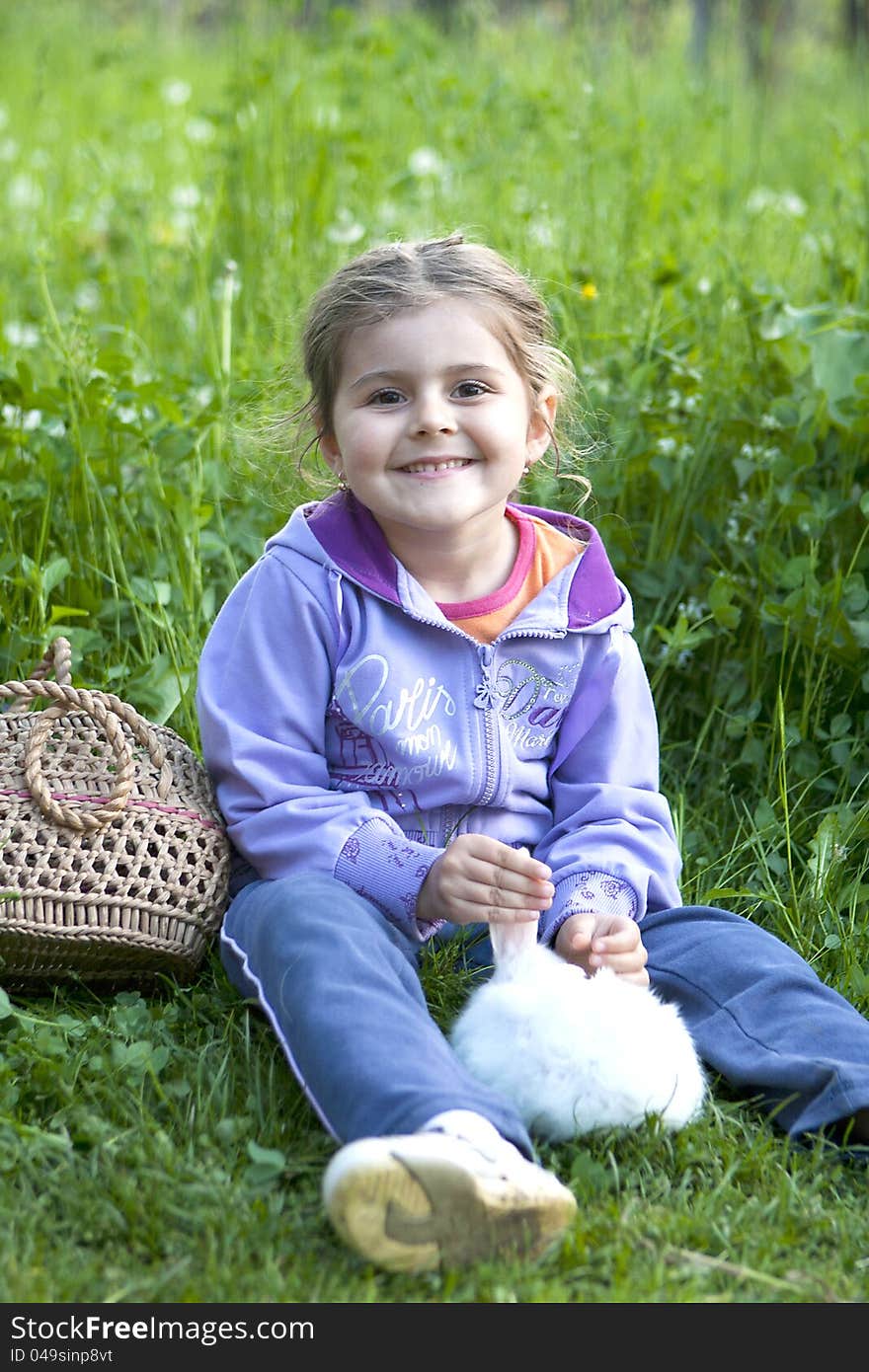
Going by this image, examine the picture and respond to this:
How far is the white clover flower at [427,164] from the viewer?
428 cm

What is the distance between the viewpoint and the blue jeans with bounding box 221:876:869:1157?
1.69 m

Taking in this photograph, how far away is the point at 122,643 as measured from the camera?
2871 millimetres

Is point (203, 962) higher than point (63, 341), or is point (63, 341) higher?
point (63, 341)

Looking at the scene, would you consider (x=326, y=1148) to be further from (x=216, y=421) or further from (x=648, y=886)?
(x=216, y=421)

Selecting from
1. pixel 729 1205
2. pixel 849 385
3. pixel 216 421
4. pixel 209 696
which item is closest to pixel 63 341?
pixel 216 421

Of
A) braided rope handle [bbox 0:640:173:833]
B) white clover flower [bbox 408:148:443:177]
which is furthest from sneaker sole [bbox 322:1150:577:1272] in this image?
white clover flower [bbox 408:148:443:177]

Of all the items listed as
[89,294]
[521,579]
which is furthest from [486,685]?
[89,294]

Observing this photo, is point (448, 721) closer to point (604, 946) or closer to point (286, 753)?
point (286, 753)

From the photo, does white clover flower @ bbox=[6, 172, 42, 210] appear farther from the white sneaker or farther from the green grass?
the white sneaker

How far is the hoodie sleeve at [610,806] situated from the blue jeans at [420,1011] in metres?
0.10

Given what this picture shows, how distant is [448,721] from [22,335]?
1977mm

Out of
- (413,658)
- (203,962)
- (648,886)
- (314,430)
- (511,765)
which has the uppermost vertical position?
(314,430)

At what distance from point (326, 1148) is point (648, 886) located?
67 centimetres

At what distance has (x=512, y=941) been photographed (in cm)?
194
